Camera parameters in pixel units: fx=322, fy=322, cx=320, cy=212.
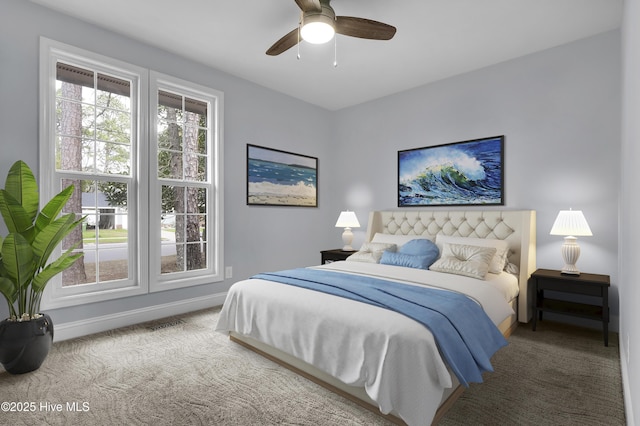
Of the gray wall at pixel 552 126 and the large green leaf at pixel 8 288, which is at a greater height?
the gray wall at pixel 552 126

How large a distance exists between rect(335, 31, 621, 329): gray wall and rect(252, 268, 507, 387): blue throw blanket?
1.87 m

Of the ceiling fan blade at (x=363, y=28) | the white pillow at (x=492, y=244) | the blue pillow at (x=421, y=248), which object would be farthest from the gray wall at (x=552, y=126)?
the ceiling fan blade at (x=363, y=28)

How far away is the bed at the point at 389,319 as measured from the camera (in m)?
1.73

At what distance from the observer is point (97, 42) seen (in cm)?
312

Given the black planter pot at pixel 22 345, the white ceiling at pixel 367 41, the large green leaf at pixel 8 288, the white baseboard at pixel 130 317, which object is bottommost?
the white baseboard at pixel 130 317

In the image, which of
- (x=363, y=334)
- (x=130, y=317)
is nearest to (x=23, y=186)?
(x=130, y=317)

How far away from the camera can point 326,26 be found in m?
2.34

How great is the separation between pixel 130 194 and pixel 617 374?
446 centimetres

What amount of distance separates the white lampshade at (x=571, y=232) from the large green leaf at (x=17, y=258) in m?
4.36

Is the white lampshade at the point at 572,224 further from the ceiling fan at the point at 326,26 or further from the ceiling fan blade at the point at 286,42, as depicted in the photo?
the ceiling fan blade at the point at 286,42

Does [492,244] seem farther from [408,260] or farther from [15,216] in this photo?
[15,216]

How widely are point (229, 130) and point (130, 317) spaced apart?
2.43 m

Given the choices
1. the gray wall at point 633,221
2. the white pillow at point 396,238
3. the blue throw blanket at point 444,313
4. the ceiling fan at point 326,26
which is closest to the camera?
the gray wall at point 633,221

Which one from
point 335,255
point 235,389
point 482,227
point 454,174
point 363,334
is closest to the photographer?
point 363,334
